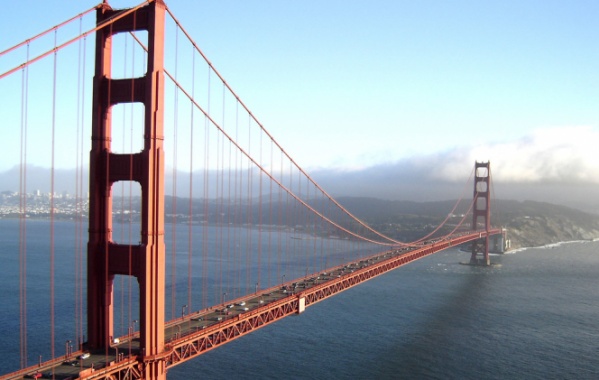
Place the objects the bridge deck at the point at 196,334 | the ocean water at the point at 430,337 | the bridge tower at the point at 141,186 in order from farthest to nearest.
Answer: the ocean water at the point at 430,337
the bridge tower at the point at 141,186
the bridge deck at the point at 196,334

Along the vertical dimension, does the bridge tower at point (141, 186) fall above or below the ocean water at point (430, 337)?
above

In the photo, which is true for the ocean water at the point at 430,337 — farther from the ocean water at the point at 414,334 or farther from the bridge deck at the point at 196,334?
the bridge deck at the point at 196,334

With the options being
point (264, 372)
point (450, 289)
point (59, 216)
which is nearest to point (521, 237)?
point (450, 289)

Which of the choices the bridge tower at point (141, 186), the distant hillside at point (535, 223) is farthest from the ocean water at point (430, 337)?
the distant hillside at point (535, 223)

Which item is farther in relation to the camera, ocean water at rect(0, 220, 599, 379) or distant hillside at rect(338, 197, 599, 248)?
distant hillside at rect(338, 197, 599, 248)

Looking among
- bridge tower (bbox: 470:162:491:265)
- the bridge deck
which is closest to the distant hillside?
bridge tower (bbox: 470:162:491:265)

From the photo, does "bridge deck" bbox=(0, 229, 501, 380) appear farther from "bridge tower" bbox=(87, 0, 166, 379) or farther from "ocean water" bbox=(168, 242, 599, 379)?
→ "ocean water" bbox=(168, 242, 599, 379)
